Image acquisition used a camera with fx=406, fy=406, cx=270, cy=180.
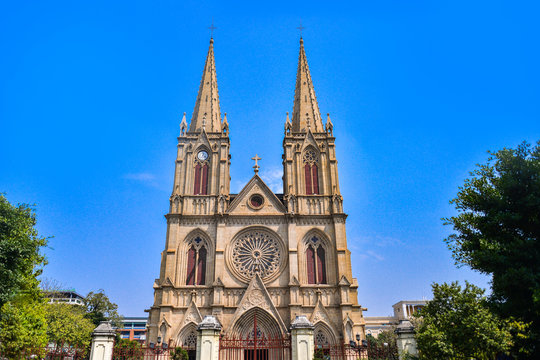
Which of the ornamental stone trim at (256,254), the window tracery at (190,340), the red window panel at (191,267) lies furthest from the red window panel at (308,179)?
the window tracery at (190,340)

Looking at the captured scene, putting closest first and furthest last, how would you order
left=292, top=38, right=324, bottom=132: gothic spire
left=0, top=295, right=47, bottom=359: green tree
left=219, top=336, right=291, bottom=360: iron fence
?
left=219, top=336, right=291, bottom=360: iron fence, left=0, top=295, right=47, bottom=359: green tree, left=292, top=38, right=324, bottom=132: gothic spire

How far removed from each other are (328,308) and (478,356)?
17.9 metres

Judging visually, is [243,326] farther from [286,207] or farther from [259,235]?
[286,207]

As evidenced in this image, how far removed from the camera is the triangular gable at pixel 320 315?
31219 millimetres

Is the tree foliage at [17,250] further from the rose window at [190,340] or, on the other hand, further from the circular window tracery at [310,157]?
the circular window tracery at [310,157]

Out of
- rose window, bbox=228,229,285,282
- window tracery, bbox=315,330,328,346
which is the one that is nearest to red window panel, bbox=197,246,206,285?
rose window, bbox=228,229,285,282

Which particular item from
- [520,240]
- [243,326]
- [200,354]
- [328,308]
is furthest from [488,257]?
[243,326]

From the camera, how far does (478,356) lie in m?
15.0

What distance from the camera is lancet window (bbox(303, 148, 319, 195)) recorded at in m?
37.5

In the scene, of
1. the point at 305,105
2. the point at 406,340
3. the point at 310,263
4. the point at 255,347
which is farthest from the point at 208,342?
the point at 305,105

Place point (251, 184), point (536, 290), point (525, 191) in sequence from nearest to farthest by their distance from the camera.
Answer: point (536, 290), point (525, 191), point (251, 184)

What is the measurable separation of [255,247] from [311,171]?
906 centimetres

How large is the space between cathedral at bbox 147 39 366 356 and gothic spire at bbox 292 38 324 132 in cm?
23

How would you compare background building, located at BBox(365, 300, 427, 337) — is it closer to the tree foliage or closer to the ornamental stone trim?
the ornamental stone trim
